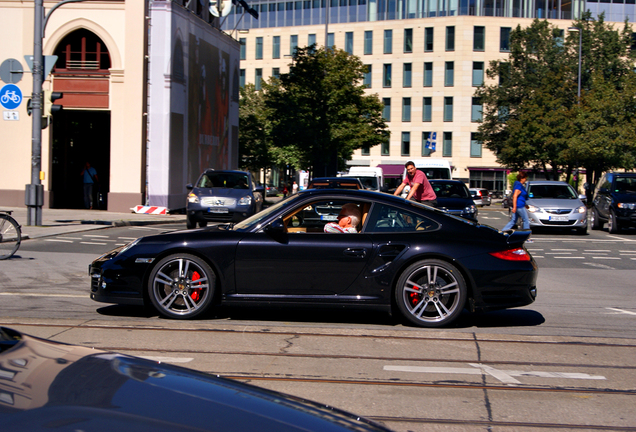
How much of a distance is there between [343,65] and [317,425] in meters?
41.3

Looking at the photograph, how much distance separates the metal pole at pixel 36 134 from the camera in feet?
57.1

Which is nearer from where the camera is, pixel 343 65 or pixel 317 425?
pixel 317 425

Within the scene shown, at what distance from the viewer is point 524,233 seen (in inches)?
267

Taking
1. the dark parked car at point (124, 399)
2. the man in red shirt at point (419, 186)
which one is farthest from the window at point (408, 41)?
the dark parked car at point (124, 399)

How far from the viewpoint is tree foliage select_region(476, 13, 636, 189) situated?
4316cm

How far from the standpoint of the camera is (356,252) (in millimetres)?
→ 6602

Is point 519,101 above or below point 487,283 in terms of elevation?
above

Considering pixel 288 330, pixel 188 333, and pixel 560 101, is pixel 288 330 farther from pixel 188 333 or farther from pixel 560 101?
pixel 560 101

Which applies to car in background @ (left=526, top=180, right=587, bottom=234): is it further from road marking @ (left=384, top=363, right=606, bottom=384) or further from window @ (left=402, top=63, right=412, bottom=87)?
window @ (left=402, top=63, right=412, bottom=87)

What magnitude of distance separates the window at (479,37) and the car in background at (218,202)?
53.8 m

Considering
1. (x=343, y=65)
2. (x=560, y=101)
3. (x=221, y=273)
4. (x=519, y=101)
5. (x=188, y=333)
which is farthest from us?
(x=519, y=101)

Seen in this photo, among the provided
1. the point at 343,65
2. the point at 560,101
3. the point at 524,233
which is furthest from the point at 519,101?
the point at 524,233

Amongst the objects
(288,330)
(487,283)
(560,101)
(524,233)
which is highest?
(560,101)

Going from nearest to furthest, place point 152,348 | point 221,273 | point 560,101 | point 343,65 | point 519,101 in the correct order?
1. point 152,348
2. point 221,273
3. point 343,65
4. point 560,101
5. point 519,101
